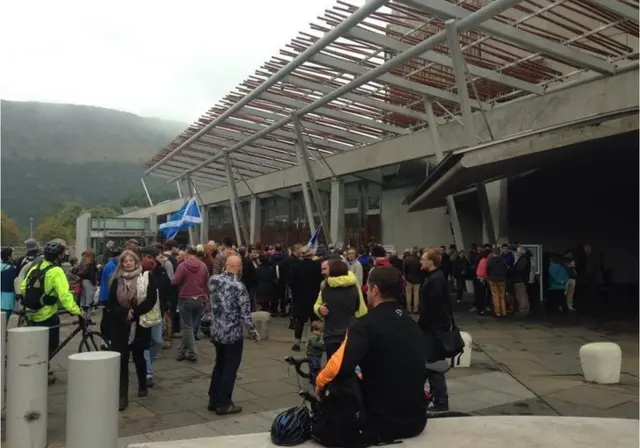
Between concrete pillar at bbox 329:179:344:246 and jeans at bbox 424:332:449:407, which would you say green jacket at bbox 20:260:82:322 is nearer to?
jeans at bbox 424:332:449:407

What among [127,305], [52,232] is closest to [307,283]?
[127,305]

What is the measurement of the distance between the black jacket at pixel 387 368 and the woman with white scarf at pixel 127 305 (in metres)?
3.41

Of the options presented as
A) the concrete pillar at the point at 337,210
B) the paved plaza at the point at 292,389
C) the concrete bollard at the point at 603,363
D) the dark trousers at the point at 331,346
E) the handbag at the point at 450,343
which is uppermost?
the concrete pillar at the point at 337,210

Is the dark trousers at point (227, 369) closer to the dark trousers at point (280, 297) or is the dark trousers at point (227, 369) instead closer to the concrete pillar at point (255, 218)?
the dark trousers at point (280, 297)

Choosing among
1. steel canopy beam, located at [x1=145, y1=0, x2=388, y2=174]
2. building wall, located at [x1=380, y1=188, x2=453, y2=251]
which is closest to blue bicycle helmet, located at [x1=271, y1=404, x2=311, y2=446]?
steel canopy beam, located at [x1=145, y1=0, x2=388, y2=174]

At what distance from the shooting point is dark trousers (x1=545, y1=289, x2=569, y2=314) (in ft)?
49.0

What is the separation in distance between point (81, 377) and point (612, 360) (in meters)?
6.47

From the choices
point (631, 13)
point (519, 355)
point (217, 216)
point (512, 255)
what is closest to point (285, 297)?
point (512, 255)

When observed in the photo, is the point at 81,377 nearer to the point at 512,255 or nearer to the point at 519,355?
the point at 519,355

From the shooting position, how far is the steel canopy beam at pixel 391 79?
1627cm

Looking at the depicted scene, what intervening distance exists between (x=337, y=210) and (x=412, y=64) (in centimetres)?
1117

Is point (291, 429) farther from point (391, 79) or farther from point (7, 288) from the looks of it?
point (391, 79)

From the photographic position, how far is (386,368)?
155 inches

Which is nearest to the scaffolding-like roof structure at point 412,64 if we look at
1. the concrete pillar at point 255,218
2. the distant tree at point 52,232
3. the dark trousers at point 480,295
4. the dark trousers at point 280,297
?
the dark trousers at point 480,295
